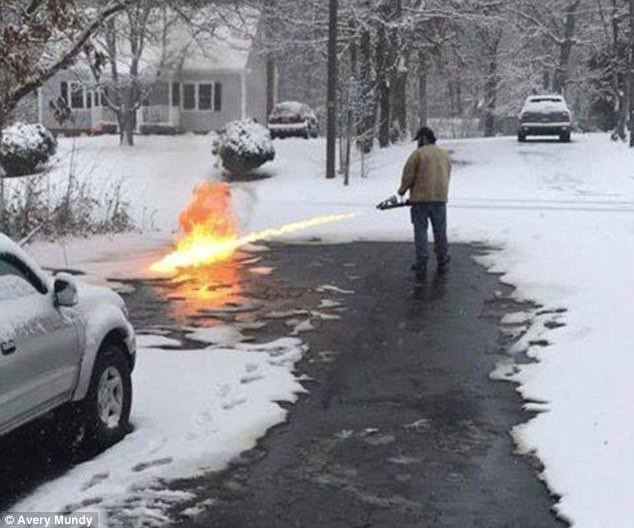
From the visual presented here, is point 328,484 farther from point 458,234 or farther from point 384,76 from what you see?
point 384,76

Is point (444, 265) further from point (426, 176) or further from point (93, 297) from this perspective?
point (93, 297)

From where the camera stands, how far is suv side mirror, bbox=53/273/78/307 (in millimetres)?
5832

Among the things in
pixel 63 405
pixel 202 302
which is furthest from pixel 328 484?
pixel 202 302

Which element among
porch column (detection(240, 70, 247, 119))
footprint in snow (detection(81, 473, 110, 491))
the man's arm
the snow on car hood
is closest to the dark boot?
the man's arm

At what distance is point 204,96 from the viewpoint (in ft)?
164

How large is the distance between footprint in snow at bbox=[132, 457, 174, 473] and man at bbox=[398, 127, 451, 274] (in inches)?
309

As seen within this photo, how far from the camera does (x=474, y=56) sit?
46562 millimetres

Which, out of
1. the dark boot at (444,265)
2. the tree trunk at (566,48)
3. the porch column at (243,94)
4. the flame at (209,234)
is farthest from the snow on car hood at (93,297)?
the tree trunk at (566,48)

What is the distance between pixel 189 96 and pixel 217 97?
140 cm

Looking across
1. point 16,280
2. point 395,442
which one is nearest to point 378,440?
→ point 395,442

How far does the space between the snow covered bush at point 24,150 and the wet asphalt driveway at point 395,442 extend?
20568 millimetres

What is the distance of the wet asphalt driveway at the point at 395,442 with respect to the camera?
530cm

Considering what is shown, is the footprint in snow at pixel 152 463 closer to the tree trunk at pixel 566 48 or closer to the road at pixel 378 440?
the road at pixel 378 440

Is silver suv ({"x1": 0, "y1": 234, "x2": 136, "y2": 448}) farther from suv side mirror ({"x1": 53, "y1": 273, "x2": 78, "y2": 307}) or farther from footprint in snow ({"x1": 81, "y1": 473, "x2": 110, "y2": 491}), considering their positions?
footprint in snow ({"x1": 81, "y1": 473, "x2": 110, "y2": 491})
